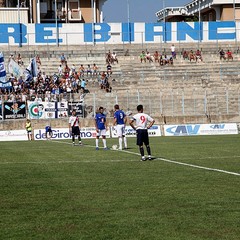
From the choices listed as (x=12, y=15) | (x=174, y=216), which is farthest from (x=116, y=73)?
(x=174, y=216)

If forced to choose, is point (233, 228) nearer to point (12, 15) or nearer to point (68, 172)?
point (68, 172)

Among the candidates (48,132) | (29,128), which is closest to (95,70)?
(48,132)

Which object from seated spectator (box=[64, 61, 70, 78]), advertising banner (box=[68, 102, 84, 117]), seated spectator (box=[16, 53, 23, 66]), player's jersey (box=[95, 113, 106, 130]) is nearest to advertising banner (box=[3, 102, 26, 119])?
advertising banner (box=[68, 102, 84, 117])

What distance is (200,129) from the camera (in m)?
52.9

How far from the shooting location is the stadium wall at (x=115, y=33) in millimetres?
71250

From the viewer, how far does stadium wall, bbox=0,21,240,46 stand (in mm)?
71250

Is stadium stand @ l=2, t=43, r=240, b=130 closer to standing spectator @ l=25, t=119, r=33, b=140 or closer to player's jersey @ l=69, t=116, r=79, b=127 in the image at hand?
standing spectator @ l=25, t=119, r=33, b=140

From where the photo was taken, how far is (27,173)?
20719mm

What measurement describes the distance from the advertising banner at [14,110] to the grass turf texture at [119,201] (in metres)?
32.0

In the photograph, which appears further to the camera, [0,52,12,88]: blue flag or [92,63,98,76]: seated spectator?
[92,63,98,76]: seated spectator

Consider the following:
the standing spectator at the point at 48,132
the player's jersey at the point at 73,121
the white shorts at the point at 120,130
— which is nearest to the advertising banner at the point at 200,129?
the standing spectator at the point at 48,132

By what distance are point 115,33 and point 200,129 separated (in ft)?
77.0

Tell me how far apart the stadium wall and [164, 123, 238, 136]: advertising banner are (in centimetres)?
2198

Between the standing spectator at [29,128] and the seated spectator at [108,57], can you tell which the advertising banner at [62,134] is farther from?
the seated spectator at [108,57]
